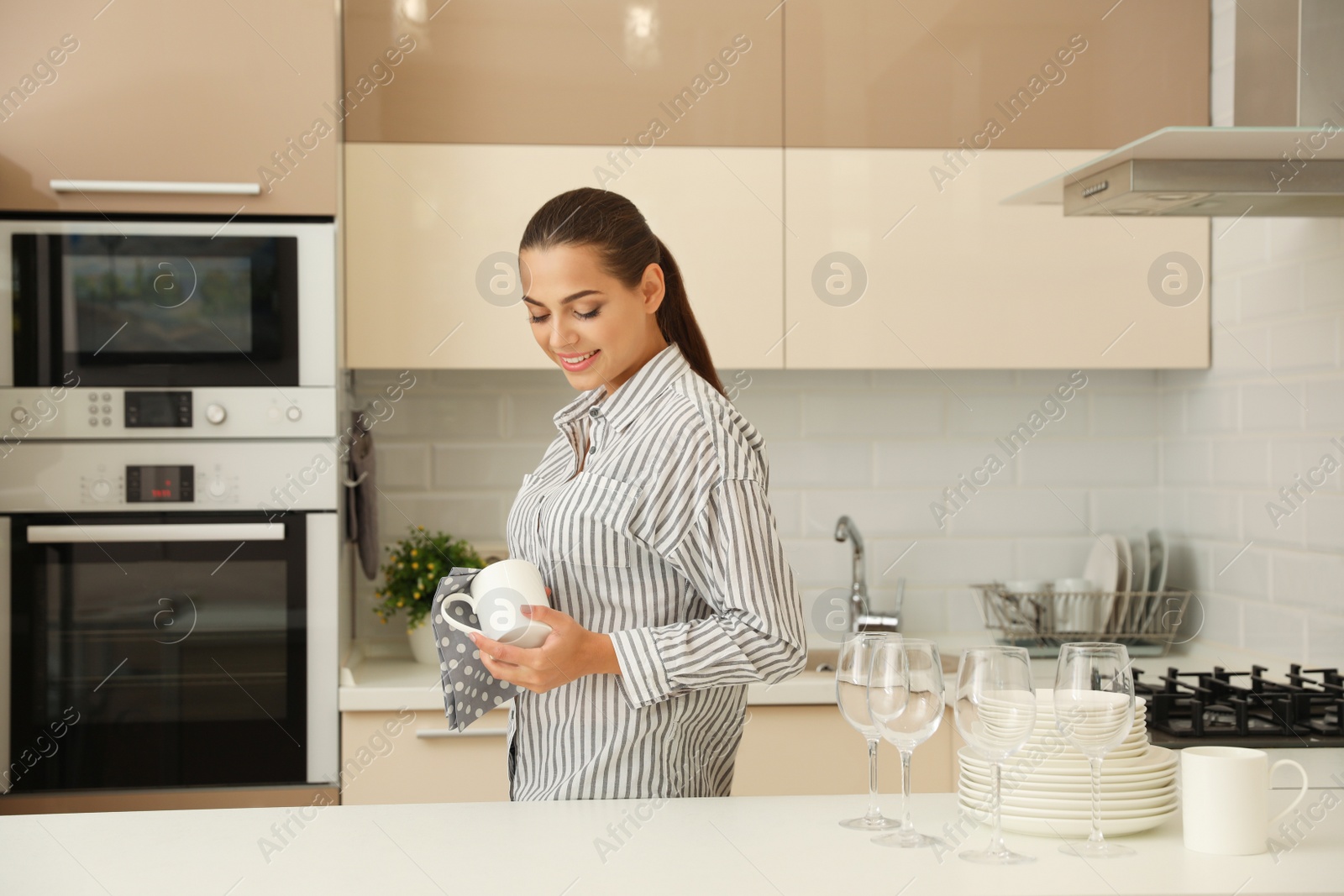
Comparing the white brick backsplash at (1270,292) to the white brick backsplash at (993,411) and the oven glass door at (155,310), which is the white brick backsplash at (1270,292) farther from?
the oven glass door at (155,310)

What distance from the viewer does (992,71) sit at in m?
2.56

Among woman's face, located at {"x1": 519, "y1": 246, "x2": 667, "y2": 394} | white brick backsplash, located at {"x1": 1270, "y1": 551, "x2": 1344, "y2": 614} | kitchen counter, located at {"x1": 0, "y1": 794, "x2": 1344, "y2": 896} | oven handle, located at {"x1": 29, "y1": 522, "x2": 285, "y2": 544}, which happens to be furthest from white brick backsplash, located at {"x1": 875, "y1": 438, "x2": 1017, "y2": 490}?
kitchen counter, located at {"x1": 0, "y1": 794, "x2": 1344, "y2": 896}

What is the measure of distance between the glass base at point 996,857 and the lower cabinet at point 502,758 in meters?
1.16

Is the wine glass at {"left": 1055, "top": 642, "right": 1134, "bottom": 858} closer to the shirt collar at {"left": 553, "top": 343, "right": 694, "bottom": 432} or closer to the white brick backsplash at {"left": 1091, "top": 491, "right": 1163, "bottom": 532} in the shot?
the shirt collar at {"left": 553, "top": 343, "right": 694, "bottom": 432}

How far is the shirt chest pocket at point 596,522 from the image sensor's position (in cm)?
133

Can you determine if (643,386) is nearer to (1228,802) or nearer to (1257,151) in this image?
(1228,802)

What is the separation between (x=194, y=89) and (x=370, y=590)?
1139 mm

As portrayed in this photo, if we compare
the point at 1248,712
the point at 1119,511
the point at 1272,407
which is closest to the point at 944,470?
the point at 1119,511

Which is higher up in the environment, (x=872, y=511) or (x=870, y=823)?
(x=872, y=511)

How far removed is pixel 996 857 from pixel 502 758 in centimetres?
139

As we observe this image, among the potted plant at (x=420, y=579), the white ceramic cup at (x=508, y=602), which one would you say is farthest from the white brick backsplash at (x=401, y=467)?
the white ceramic cup at (x=508, y=602)

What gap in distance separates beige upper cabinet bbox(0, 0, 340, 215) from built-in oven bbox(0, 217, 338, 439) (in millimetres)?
55

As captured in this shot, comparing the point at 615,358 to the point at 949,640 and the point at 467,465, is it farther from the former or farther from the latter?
the point at 949,640

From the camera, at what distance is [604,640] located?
1264 millimetres
